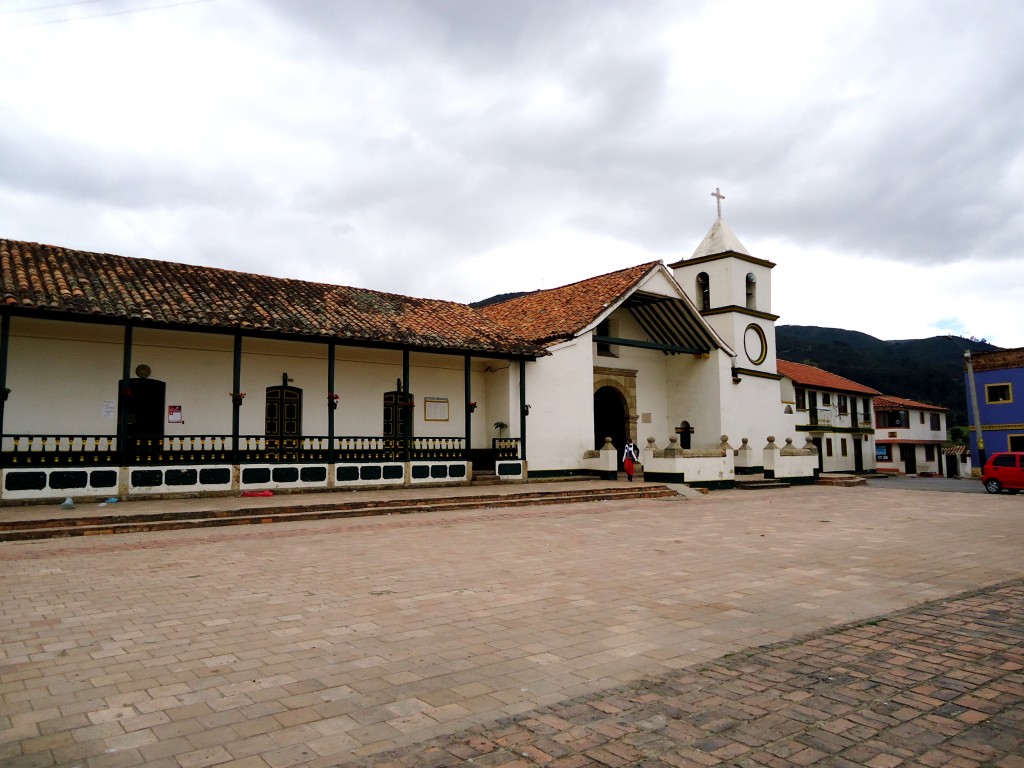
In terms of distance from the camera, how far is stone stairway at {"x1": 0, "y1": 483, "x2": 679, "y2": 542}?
9.43 meters

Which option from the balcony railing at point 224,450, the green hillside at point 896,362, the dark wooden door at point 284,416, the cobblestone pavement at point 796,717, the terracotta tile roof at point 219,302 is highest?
the green hillside at point 896,362

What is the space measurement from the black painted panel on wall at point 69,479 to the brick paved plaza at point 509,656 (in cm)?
383

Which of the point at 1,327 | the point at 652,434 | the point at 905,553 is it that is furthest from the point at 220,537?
the point at 652,434

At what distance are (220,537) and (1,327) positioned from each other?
241 inches

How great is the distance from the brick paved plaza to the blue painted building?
29814 mm

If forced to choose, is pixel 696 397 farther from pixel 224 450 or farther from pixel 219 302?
pixel 219 302

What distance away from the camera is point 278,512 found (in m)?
11.3

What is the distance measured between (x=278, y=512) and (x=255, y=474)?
2807mm

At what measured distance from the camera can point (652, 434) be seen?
2350cm

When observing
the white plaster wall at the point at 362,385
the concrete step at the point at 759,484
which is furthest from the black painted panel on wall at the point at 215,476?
the concrete step at the point at 759,484

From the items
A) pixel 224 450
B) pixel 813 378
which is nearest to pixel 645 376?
pixel 224 450

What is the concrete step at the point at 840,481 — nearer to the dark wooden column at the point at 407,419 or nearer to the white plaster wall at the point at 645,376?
the white plaster wall at the point at 645,376

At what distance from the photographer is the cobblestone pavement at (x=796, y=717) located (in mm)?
2877

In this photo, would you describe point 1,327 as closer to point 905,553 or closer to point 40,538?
point 40,538
